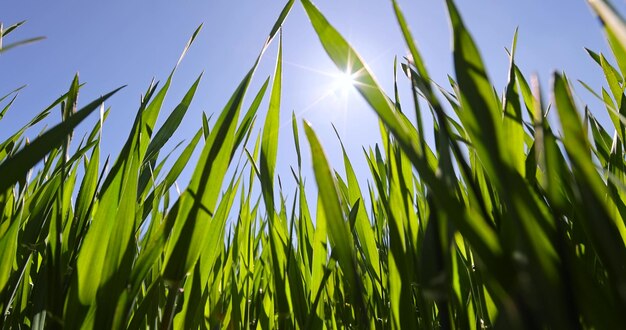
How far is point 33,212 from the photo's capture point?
60cm

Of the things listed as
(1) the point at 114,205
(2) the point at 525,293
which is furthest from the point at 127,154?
(2) the point at 525,293

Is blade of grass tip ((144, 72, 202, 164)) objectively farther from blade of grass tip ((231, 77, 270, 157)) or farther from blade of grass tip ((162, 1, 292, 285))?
blade of grass tip ((162, 1, 292, 285))

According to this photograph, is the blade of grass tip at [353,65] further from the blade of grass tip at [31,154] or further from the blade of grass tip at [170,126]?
the blade of grass tip at [170,126]

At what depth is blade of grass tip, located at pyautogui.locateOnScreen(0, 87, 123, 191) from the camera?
29cm

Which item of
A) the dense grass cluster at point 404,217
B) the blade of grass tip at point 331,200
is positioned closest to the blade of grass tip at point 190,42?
the dense grass cluster at point 404,217

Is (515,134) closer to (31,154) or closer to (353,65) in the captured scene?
(353,65)

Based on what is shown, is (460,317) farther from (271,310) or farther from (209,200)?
(271,310)

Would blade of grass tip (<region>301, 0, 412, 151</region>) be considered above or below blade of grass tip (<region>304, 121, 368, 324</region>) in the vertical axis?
above

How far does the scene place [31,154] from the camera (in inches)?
11.7

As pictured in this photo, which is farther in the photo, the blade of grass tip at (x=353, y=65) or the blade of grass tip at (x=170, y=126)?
the blade of grass tip at (x=170, y=126)

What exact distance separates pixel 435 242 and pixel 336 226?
0.07 meters

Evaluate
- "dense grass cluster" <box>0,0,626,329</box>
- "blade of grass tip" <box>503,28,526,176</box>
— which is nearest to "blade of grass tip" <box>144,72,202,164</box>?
"dense grass cluster" <box>0,0,626,329</box>

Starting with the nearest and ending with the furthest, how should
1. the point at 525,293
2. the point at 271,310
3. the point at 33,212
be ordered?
the point at 525,293
the point at 33,212
the point at 271,310

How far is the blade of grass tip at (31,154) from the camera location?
0.95ft
